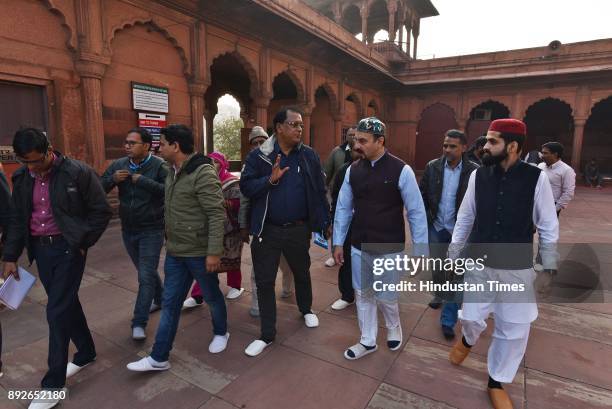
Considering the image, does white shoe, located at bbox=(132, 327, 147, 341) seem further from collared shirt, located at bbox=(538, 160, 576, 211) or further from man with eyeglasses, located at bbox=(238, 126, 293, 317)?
collared shirt, located at bbox=(538, 160, 576, 211)

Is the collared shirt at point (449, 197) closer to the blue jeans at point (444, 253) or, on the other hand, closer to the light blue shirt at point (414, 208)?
the blue jeans at point (444, 253)

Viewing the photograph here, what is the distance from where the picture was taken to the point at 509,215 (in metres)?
2.21

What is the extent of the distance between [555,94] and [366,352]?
1806 centimetres

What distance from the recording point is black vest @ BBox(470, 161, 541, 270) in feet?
7.18

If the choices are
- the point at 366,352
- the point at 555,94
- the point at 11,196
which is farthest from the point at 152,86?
the point at 555,94

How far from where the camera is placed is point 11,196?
238cm

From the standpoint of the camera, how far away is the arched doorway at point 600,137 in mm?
19953

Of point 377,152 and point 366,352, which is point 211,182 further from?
point 366,352

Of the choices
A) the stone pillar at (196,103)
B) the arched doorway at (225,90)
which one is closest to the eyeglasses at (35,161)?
the stone pillar at (196,103)

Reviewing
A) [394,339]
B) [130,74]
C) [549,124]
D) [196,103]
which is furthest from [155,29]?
[549,124]

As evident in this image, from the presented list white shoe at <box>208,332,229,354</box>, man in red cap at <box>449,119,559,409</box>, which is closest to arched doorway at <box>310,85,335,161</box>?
white shoe at <box>208,332,229,354</box>

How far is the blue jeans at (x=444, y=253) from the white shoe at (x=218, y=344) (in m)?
1.85

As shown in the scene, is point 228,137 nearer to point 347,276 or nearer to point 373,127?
point 347,276

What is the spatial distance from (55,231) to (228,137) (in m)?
55.1
